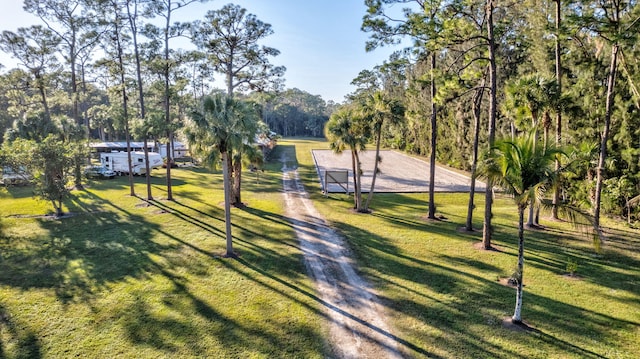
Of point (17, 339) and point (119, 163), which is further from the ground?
point (119, 163)

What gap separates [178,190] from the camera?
83.6ft

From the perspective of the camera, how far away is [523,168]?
7395 millimetres

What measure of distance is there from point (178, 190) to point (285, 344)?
67.8 feet

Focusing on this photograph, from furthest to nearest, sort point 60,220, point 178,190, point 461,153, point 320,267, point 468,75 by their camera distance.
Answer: point 461,153
point 178,190
point 60,220
point 468,75
point 320,267

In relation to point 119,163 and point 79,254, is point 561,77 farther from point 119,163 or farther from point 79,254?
point 119,163

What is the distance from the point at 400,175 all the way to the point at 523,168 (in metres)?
25.6

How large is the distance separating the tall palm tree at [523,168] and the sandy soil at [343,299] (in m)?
4.23

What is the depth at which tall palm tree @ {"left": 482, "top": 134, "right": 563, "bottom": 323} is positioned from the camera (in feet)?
23.7

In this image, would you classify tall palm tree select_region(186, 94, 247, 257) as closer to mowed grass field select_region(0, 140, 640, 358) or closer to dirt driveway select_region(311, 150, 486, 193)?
mowed grass field select_region(0, 140, 640, 358)

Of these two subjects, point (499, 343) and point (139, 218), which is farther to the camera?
point (139, 218)

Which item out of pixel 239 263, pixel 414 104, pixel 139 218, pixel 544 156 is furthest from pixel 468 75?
pixel 414 104

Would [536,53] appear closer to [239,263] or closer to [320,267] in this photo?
[320,267]

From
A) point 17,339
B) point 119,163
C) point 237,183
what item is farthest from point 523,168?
point 119,163

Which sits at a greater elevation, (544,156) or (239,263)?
(544,156)
